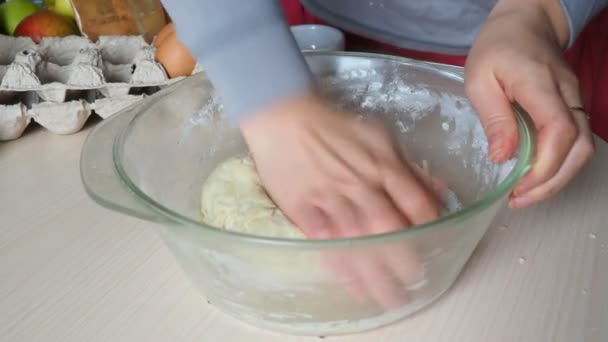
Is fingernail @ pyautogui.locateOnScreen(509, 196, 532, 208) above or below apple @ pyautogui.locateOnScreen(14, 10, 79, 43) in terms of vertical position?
below

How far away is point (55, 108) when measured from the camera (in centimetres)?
72

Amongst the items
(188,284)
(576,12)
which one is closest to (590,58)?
(576,12)

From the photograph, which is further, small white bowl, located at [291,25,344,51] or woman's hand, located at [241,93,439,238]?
small white bowl, located at [291,25,344,51]

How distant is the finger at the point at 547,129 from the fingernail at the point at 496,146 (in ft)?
0.09

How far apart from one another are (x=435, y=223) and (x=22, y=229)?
412 millimetres

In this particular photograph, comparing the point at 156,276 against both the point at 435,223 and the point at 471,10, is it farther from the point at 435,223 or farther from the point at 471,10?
the point at 471,10

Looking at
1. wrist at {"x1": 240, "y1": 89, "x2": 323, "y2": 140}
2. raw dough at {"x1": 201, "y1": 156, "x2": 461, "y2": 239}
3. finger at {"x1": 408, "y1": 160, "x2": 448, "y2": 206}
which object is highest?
wrist at {"x1": 240, "y1": 89, "x2": 323, "y2": 140}

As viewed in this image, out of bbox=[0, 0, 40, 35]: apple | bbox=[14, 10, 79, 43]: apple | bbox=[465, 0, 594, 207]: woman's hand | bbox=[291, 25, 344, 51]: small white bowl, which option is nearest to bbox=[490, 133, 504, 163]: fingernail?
bbox=[465, 0, 594, 207]: woman's hand

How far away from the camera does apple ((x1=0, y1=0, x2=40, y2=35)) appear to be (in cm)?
98

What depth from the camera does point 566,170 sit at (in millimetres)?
493

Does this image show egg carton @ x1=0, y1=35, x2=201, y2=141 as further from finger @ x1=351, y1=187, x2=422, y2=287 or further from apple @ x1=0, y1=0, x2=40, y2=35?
finger @ x1=351, y1=187, x2=422, y2=287

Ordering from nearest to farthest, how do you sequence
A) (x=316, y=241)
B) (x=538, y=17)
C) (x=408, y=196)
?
(x=316, y=241), (x=408, y=196), (x=538, y=17)

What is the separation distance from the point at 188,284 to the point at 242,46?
0.70 feet

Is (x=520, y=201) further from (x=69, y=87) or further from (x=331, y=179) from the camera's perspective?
(x=69, y=87)
